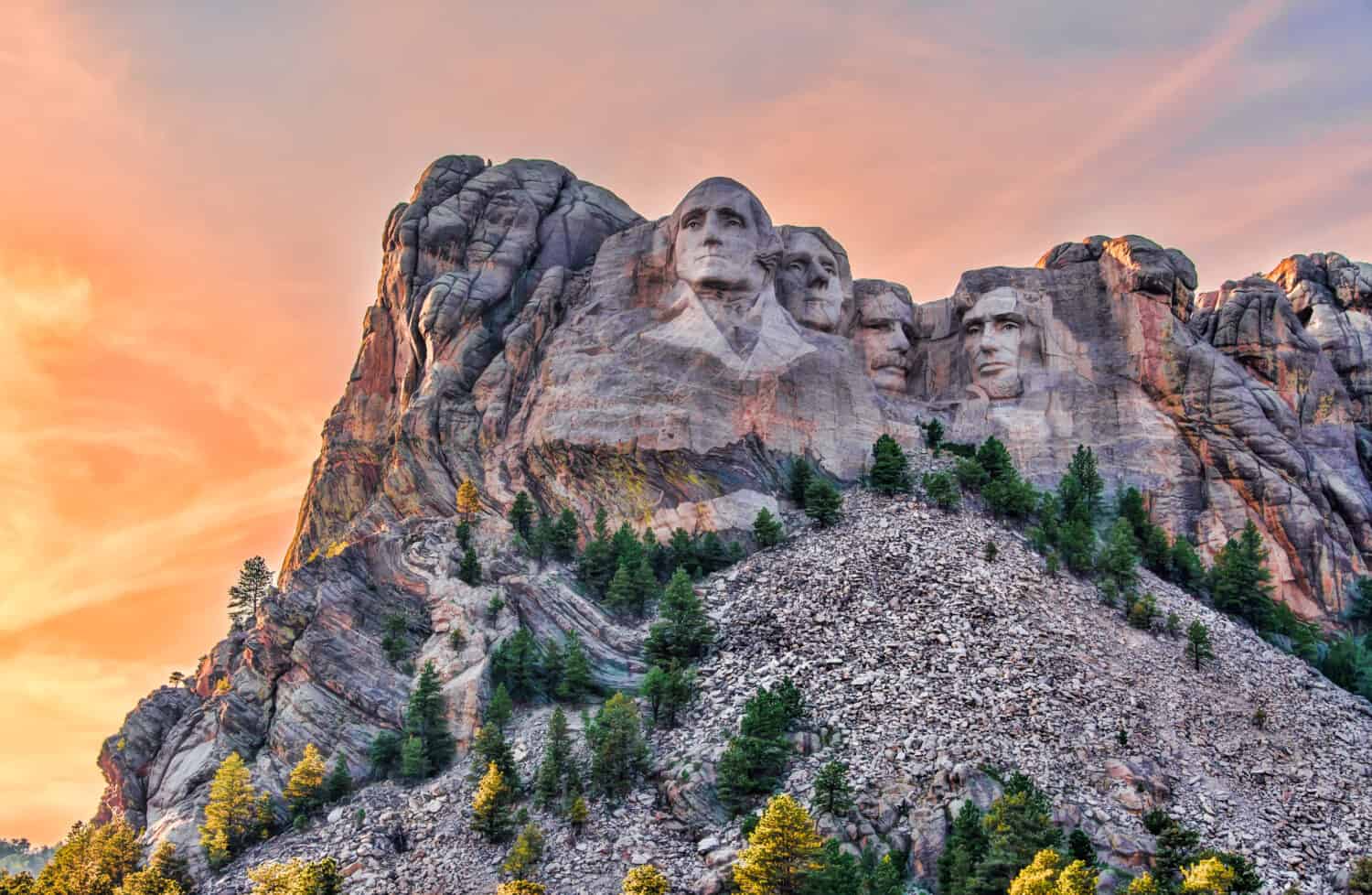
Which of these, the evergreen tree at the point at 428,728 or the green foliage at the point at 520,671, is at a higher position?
the green foliage at the point at 520,671

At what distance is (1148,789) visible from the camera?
200 feet

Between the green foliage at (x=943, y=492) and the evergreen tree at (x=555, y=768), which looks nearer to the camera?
the evergreen tree at (x=555, y=768)

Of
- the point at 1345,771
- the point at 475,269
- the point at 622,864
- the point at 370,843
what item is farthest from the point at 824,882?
the point at 475,269

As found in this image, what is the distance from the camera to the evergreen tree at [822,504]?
79688 mm

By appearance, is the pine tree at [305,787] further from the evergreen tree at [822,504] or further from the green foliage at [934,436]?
the green foliage at [934,436]

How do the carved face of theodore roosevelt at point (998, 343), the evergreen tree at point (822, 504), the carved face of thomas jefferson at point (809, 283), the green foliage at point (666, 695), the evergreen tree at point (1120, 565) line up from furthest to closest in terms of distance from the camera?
the carved face of theodore roosevelt at point (998, 343)
the carved face of thomas jefferson at point (809, 283)
the evergreen tree at point (822, 504)
the evergreen tree at point (1120, 565)
the green foliage at point (666, 695)

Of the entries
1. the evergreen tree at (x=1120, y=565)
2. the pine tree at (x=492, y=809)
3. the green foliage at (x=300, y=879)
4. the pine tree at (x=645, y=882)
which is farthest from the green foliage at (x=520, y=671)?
the evergreen tree at (x=1120, y=565)

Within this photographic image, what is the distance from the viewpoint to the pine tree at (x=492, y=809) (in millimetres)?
62375

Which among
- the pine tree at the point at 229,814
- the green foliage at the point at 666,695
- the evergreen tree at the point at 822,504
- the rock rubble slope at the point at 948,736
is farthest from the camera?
the evergreen tree at the point at 822,504

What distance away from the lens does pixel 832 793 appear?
59.3 meters

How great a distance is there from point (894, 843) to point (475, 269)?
4992cm

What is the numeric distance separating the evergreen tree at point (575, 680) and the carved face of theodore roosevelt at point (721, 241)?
26.9 metres

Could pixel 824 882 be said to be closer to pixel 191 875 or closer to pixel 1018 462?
pixel 191 875

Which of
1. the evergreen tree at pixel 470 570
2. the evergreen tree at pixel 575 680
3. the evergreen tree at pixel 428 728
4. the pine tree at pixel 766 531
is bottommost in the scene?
the evergreen tree at pixel 428 728
